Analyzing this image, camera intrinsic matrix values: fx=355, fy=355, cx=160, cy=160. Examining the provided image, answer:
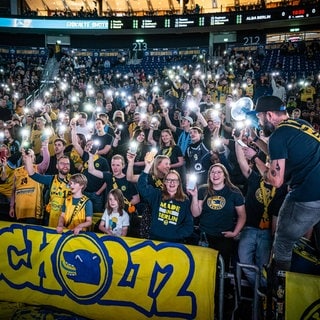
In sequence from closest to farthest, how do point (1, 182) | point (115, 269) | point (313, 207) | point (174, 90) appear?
point (313, 207)
point (115, 269)
point (1, 182)
point (174, 90)

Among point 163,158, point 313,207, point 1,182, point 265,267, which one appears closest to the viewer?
point 313,207

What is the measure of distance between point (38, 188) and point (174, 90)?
28.0ft

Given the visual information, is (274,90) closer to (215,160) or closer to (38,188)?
(215,160)

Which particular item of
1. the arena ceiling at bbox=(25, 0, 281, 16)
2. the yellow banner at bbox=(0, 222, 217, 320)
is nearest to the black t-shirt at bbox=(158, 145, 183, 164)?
the yellow banner at bbox=(0, 222, 217, 320)

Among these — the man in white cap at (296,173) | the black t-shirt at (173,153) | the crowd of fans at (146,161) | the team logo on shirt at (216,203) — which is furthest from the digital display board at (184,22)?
the man in white cap at (296,173)

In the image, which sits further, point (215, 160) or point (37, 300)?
point (215, 160)

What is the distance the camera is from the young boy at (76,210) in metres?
4.80

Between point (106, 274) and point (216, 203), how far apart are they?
1.60 meters

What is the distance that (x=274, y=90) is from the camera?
1202 cm

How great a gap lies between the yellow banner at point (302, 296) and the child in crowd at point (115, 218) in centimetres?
227

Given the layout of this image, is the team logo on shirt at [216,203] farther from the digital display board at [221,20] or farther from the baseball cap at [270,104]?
the digital display board at [221,20]

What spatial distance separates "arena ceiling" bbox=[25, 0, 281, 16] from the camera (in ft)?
107

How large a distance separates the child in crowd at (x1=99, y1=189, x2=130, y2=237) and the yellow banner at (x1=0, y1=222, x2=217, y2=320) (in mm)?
534

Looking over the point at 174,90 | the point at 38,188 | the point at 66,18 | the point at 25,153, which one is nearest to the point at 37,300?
the point at 38,188
